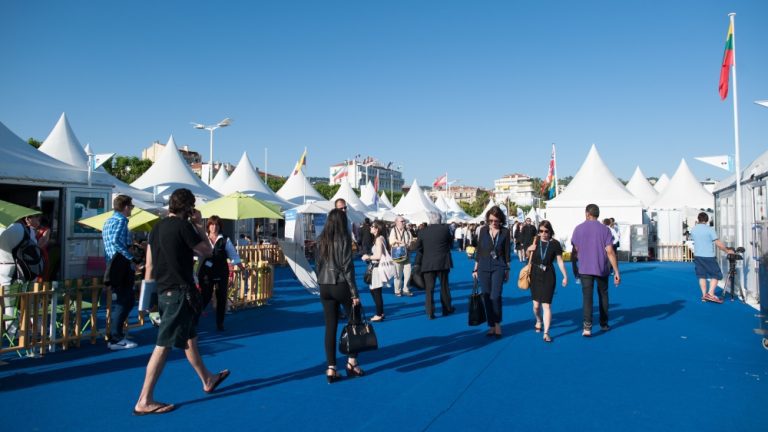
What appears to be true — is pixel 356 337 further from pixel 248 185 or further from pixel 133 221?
pixel 248 185

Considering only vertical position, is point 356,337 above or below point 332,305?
below

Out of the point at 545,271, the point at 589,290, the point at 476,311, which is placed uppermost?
the point at 545,271

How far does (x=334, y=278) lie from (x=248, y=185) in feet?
57.1

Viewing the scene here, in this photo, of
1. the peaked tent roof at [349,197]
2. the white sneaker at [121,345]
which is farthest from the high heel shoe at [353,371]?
the peaked tent roof at [349,197]

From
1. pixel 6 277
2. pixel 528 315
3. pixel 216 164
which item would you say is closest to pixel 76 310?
pixel 6 277

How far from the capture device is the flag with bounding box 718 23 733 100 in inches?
513

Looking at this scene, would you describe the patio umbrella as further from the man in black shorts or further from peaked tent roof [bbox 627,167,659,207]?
peaked tent roof [bbox 627,167,659,207]

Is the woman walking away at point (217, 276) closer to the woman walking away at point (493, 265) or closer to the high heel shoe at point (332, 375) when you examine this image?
the high heel shoe at point (332, 375)

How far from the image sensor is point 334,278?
5055 mm

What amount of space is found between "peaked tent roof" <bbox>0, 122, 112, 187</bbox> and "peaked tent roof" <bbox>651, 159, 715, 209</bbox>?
2606 cm

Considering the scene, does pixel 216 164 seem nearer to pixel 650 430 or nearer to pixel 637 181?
pixel 637 181

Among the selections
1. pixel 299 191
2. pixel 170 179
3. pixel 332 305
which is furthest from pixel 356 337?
pixel 299 191

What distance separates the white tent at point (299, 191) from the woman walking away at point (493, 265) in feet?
60.8

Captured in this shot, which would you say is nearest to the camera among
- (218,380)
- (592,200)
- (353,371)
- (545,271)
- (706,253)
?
(218,380)
